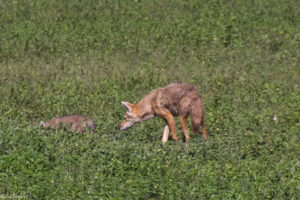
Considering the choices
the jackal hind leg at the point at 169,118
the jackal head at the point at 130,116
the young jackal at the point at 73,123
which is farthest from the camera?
the jackal head at the point at 130,116

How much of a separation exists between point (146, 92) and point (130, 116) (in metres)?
2.68

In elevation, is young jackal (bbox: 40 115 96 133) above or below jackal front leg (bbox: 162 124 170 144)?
above

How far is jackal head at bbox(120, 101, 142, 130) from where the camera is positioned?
15.3m

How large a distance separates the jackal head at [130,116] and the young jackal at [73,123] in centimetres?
61

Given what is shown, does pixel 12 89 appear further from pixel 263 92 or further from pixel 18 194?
pixel 18 194

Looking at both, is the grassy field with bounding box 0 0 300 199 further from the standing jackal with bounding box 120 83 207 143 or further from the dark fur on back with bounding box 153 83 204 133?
the dark fur on back with bounding box 153 83 204 133

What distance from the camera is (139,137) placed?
47.9 ft

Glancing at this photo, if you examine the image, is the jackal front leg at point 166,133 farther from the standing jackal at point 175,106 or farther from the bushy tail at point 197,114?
the bushy tail at point 197,114

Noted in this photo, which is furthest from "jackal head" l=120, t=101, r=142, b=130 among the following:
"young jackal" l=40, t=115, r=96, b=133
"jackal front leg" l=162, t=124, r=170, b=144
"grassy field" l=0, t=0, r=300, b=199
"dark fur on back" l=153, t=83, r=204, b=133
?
"dark fur on back" l=153, t=83, r=204, b=133

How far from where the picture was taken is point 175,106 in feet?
47.9

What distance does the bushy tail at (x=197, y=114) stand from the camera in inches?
563

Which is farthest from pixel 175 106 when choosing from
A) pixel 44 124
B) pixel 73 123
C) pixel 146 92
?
pixel 146 92

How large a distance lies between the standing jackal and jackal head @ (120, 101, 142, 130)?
0.62 ft

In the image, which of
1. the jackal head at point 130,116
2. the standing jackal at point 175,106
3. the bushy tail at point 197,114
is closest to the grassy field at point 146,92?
the jackal head at point 130,116
